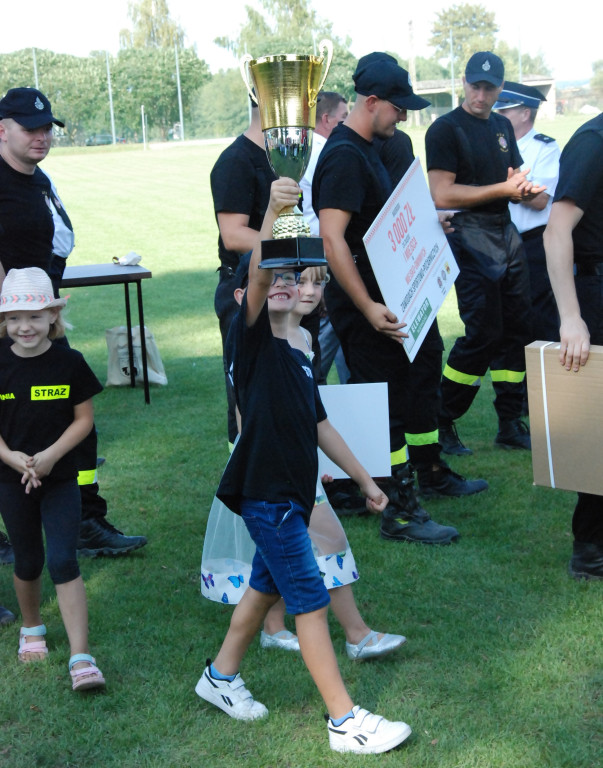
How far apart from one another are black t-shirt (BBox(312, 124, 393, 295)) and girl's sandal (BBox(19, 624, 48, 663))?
6.99 ft

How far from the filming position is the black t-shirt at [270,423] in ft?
9.80

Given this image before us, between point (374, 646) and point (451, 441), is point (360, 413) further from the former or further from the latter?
point (451, 441)

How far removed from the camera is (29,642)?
149 inches

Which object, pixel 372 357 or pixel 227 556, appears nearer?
pixel 227 556

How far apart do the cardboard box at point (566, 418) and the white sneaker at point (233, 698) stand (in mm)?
1507

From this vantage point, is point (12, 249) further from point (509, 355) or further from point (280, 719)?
point (509, 355)

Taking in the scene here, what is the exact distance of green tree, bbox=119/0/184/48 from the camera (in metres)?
98.7

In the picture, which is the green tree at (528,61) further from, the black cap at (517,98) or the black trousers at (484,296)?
the black trousers at (484,296)

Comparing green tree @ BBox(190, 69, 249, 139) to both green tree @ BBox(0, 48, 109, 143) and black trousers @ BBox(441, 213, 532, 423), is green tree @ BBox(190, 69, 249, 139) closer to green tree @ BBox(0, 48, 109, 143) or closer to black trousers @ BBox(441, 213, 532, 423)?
green tree @ BBox(0, 48, 109, 143)

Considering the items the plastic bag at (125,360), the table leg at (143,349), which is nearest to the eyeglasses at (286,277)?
the table leg at (143,349)

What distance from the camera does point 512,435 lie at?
6363 mm

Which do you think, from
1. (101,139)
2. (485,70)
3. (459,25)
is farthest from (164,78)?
(485,70)

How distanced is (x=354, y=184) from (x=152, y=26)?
10298 centimetres

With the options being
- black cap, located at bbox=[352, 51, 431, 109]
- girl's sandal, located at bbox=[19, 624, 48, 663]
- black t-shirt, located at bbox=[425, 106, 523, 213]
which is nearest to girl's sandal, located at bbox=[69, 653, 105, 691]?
girl's sandal, located at bbox=[19, 624, 48, 663]
